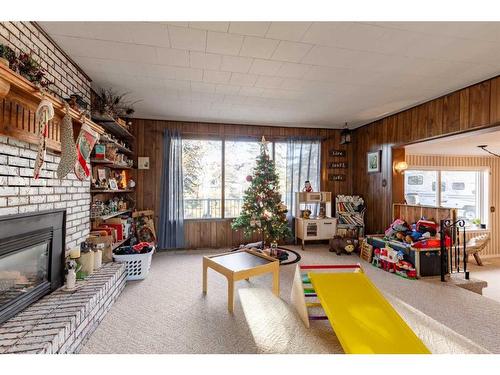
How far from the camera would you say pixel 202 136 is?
16.9 ft

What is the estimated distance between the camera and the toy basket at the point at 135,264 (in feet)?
10.6

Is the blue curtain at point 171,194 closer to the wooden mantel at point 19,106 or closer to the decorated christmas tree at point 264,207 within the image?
the decorated christmas tree at point 264,207

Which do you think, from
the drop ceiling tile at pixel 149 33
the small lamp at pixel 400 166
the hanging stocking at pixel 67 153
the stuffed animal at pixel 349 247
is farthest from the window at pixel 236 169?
the hanging stocking at pixel 67 153

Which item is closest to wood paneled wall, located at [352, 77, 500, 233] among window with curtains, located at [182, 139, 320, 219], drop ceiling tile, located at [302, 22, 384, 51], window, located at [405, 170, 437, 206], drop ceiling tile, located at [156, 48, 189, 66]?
window with curtains, located at [182, 139, 320, 219]

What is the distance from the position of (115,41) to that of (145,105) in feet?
6.25

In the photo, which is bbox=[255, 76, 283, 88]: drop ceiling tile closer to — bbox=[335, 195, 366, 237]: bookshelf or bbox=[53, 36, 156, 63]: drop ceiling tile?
bbox=[53, 36, 156, 63]: drop ceiling tile

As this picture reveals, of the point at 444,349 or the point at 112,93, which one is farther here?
the point at 112,93

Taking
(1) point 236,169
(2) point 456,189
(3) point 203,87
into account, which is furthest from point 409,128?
(2) point 456,189

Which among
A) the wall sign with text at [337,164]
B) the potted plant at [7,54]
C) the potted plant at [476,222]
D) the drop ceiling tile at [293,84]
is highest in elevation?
the drop ceiling tile at [293,84]

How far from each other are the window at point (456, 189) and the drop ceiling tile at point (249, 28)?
608cm
